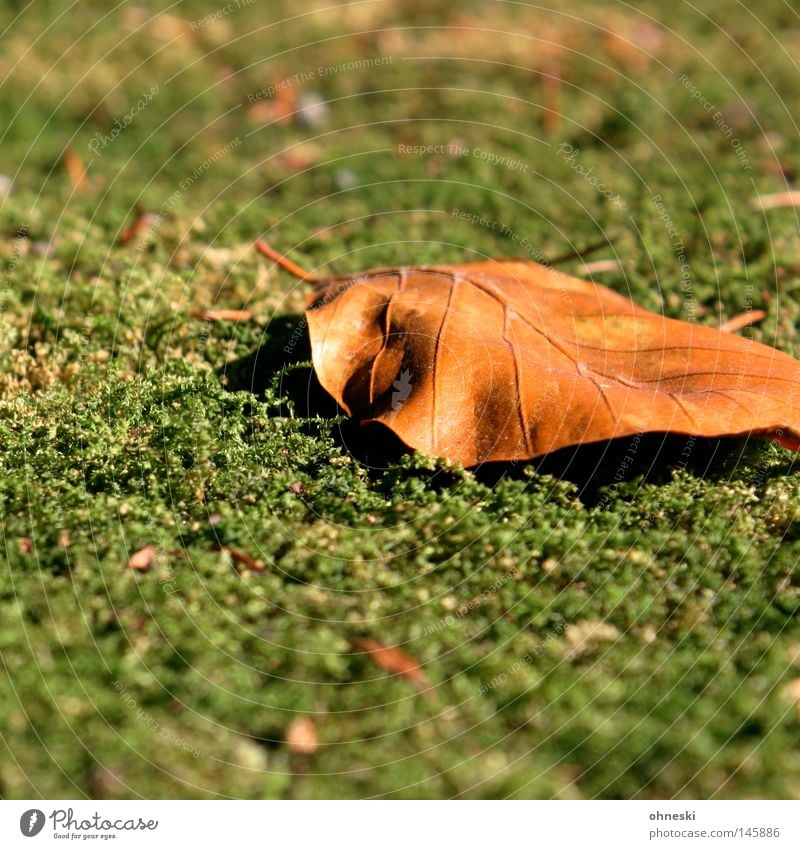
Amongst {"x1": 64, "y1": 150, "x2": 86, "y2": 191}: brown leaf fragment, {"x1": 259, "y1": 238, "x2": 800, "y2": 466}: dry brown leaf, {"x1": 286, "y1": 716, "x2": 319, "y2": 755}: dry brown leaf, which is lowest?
{"x1": 286, "y1": 716, "x2": 319, "y2": 755}: dry brown leaf

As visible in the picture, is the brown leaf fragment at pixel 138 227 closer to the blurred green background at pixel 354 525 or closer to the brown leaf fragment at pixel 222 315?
the blurred green background at pixel 354 525

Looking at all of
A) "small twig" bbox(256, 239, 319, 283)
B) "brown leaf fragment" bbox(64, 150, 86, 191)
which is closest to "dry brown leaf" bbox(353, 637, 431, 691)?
"small twig" bbox(256, 239, 319, 283)

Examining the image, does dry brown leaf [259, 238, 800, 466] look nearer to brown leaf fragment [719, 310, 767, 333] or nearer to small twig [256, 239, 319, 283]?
brown leaf fragment [719, 310, 767, 333]

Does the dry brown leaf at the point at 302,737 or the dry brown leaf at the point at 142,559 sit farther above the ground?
the dry brown leaf at the point at 142,559

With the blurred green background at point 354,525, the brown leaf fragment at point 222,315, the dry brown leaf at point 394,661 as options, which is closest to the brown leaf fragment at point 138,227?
the blurred green background at point 354,525

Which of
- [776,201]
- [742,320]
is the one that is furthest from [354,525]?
[776,201]
